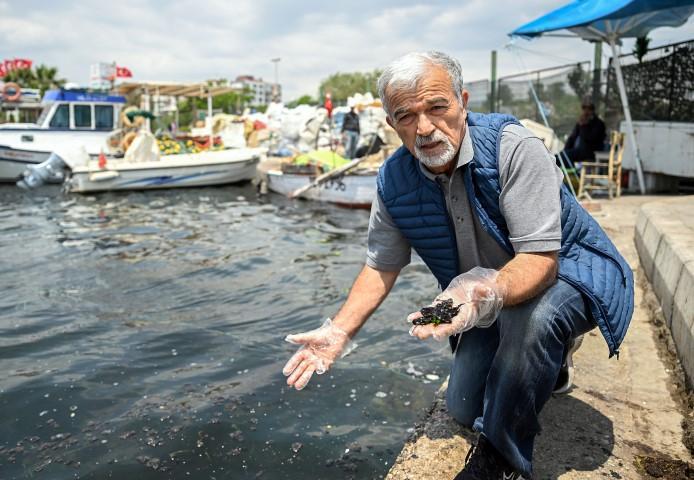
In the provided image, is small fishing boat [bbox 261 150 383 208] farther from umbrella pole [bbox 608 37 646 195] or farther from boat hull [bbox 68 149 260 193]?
umbrella pole [bbox 608 37 646 195]

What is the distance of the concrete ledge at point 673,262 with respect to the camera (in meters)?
3.10

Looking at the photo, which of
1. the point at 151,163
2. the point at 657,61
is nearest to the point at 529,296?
the point at 657,61

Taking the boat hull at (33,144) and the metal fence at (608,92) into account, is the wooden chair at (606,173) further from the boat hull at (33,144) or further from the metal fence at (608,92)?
the boat hull at (33,144)

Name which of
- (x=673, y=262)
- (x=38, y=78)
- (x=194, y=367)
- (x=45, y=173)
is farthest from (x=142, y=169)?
(x=38, y=78)

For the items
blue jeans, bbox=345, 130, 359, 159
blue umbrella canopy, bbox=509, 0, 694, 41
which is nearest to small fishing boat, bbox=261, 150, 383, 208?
blue jeans, bbox=345, 130, 359, 159

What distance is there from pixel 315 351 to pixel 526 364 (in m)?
0.80

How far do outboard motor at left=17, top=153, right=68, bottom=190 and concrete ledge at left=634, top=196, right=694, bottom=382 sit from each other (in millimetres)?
18427

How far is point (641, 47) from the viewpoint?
1165 centimetres

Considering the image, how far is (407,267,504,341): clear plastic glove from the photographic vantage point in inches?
76.6

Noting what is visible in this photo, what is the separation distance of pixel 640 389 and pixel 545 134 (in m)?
11.2

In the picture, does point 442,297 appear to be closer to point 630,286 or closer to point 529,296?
point 529,296

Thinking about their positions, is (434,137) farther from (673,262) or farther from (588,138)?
(588,138)

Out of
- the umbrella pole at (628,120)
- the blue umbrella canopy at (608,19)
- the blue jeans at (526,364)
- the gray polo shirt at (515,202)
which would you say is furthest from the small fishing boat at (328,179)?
the blue jeans at (526,364)

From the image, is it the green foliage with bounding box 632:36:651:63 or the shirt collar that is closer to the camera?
the shirt collar
